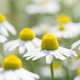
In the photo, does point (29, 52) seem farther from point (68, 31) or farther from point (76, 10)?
point (76, 10)

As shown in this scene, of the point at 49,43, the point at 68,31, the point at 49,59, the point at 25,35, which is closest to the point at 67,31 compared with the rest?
the point at 68,31

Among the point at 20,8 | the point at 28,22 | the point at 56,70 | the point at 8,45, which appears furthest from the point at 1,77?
the point at 20,8

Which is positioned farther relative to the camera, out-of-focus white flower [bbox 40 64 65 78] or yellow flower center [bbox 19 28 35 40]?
out-of-focus white flower [bbox 40 64 65 78]

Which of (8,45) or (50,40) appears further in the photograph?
(8,45)

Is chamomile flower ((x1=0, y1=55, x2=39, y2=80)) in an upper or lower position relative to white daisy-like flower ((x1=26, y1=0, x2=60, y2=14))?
upper

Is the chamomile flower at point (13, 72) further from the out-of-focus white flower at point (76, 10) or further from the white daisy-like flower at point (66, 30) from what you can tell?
the out-of-focus white flower at point (76, 10)

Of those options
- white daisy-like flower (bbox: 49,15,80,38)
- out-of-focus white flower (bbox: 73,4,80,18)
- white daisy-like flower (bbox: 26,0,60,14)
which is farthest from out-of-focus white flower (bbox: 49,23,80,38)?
out-of-focus white flower (bbox: 73,4,80,18)

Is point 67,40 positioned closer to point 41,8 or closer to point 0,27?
point 0,27

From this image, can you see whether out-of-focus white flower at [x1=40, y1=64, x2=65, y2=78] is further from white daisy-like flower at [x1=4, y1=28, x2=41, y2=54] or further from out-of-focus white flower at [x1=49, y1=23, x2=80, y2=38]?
white daisy-like flower at [x1=4, y1=28, x2=41, y2=54]
